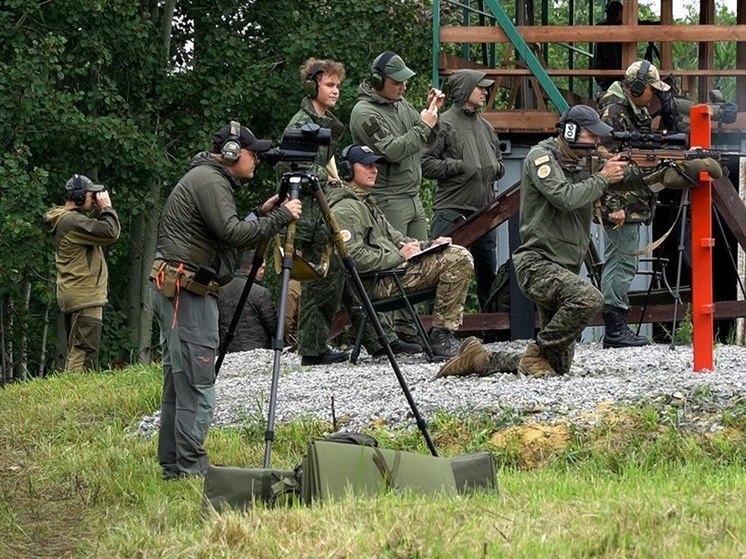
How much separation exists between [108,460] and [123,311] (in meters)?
18.5

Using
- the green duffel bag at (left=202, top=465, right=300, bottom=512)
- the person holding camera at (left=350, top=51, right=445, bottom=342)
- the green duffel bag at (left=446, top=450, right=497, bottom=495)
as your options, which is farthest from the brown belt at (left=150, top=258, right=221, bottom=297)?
the person holding camera at (left=350, top=51, right=445, bottom=342)

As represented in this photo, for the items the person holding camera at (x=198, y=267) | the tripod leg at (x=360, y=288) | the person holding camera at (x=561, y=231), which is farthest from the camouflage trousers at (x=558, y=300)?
the person holding camera at (x=198, y=267)

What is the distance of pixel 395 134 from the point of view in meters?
13.8

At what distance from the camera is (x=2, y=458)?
1147 cm

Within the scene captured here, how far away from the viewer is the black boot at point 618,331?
45.4 feet

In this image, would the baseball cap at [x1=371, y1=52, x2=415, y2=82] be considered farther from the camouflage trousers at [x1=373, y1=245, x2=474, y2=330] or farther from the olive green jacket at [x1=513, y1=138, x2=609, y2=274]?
the olive green jacket at [x1=513, y1=138, x2=609, y2=274]

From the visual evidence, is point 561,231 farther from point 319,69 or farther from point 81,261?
point 81,261

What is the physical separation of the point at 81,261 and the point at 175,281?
707 centimetres

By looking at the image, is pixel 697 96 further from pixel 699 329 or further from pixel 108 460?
pixel 108 460

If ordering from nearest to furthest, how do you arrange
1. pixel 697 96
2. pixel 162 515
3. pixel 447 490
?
pixel 447 490 → pixel 162 515 → pixel 697 96

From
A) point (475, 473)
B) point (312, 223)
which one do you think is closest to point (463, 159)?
point (312, 223)

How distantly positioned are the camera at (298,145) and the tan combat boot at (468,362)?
2.86 m

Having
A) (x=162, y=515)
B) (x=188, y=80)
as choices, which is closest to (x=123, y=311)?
(x=188, y=80)

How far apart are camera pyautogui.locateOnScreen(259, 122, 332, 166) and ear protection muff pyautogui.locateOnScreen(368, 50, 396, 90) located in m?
4.25
